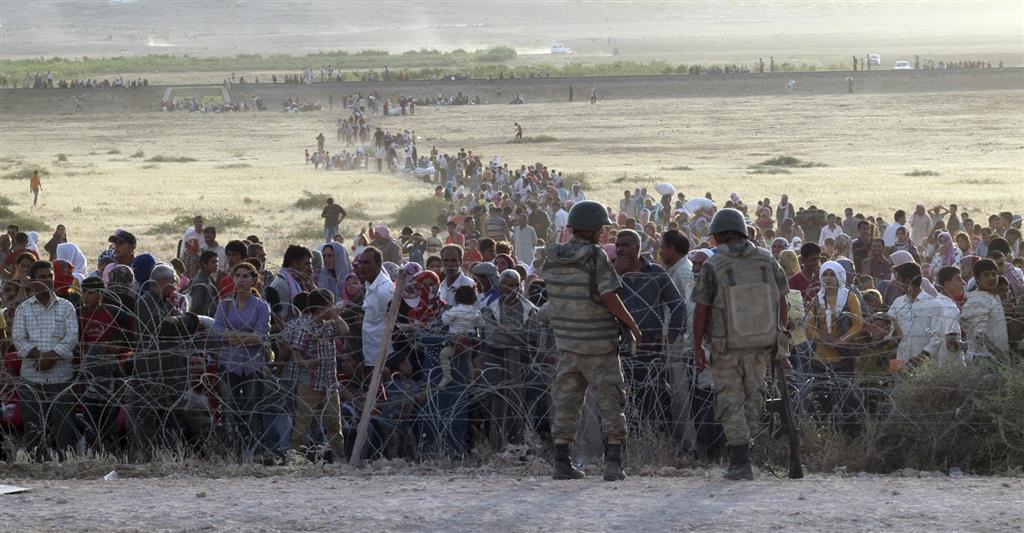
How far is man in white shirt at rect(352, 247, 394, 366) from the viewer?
9.00m

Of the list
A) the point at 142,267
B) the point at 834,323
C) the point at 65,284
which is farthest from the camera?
the point at 142,267

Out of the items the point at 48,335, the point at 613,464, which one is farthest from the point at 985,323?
the point at 48,335

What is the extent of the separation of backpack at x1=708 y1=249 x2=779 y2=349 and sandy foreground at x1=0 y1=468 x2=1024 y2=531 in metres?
0.76

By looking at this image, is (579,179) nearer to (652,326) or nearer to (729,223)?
(652,326)

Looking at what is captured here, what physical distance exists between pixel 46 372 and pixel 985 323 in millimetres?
5707

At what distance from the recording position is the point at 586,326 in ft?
24.2

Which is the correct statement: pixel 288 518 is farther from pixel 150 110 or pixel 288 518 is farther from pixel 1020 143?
pixel 150 110

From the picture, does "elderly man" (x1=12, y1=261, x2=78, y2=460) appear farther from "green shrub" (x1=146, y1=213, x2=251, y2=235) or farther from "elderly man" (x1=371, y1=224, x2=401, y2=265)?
"green shrub" (x1=146, y1=213, x2=251, y2=235)

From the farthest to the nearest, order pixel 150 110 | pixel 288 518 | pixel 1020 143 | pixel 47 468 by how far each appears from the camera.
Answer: pixel 150 110 → pixel 1020 143 → pixel 47 468 → pixel 288 518

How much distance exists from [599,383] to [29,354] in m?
3.47

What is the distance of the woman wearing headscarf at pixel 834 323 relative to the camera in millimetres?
8664

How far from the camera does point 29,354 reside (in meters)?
8.45

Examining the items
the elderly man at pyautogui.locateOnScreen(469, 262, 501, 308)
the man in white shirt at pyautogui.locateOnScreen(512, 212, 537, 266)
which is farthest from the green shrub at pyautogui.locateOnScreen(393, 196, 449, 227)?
the elderly man at pyautogui.locateOnScreen(469, 262, 501, 308)

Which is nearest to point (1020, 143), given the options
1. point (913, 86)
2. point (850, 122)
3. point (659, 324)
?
point (850, 122)
